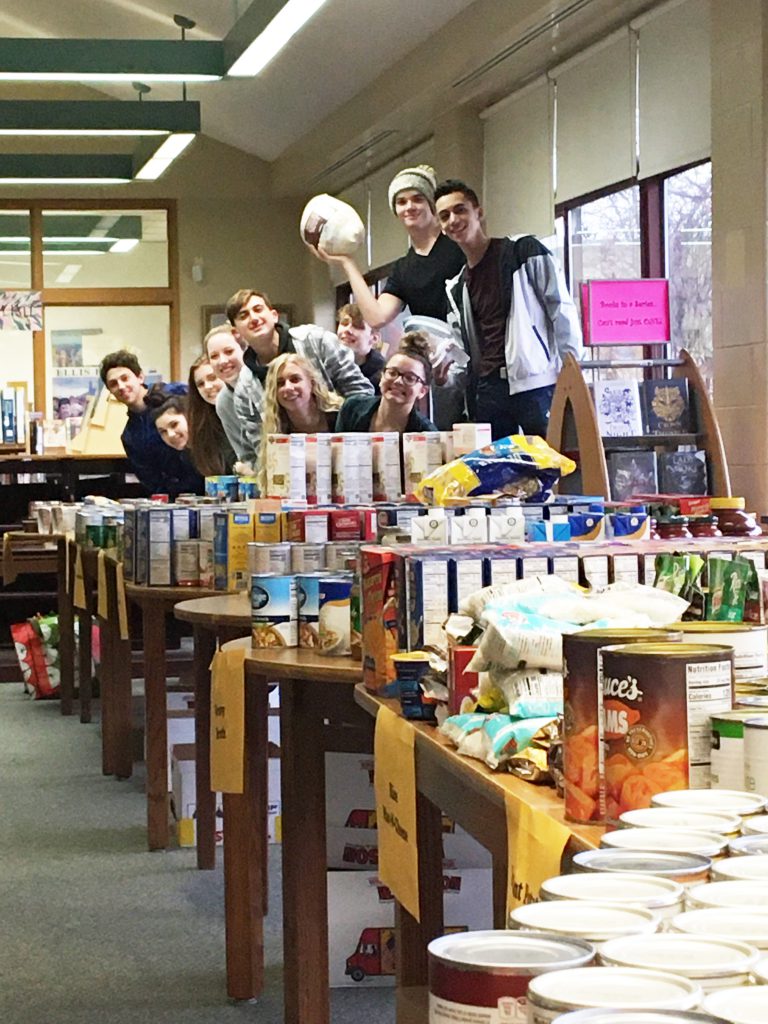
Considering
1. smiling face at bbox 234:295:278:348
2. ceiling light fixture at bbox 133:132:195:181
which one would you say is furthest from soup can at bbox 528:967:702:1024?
ceiling light fixture at bbox 133:132:195:181

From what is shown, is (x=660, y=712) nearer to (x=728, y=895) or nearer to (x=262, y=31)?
(x=728, y=895)

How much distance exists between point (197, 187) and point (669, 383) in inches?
353

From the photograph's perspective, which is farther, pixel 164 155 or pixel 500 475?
pixel 164 155

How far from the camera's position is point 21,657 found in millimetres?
8250

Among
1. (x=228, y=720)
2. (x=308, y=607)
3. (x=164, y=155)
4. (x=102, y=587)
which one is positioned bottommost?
(x=228, y=720)

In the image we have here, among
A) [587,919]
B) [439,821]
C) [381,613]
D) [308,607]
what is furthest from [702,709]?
[308,607]

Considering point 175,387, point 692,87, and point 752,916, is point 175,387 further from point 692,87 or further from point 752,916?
point 752,916

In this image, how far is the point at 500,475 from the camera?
3314 mm

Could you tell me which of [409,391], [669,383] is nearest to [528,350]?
[669,383]

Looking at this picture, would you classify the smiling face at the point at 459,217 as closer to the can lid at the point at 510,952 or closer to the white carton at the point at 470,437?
the white carton at the point at 470,437

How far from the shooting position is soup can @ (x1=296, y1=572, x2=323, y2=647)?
9.20ft

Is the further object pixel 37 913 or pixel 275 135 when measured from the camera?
pixel 275 135

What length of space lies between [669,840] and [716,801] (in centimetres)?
11

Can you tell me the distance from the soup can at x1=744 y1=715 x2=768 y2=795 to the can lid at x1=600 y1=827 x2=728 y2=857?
162 millimetres
